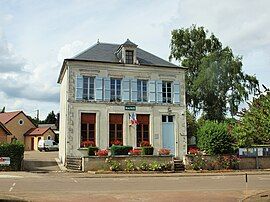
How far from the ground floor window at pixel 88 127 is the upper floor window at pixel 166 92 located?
5801mm

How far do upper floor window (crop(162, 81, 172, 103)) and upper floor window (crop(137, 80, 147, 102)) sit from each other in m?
1.48

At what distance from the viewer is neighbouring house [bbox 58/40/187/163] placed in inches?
1112

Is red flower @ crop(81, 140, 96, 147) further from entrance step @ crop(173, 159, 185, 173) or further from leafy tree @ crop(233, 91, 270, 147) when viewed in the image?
leafy tree @ crop(233, 91, 270, 147)

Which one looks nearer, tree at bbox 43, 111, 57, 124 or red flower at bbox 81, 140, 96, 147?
red flower at bbox 81, 140, 96, 147

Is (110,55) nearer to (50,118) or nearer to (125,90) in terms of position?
(125,90)

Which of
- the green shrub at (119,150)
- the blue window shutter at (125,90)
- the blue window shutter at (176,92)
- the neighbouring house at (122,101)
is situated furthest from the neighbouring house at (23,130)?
the green shrub at (119,150)

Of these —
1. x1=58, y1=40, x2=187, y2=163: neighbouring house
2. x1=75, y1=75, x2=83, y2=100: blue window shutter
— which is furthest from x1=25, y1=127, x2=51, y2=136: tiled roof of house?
x1=75, y1=75, x2=83, y2=100: blue window shutter

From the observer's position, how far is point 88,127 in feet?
93.6

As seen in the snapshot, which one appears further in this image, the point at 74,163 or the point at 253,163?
the point at 253,163

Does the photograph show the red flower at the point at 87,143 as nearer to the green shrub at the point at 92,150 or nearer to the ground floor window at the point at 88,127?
the ground floor window at the point at 88,127

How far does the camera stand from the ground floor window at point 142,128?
29.6 m

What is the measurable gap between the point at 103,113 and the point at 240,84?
58.6 feet

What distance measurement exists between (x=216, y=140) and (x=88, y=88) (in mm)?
10029

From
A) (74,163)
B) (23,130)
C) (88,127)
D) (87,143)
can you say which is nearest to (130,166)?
(74,163)
